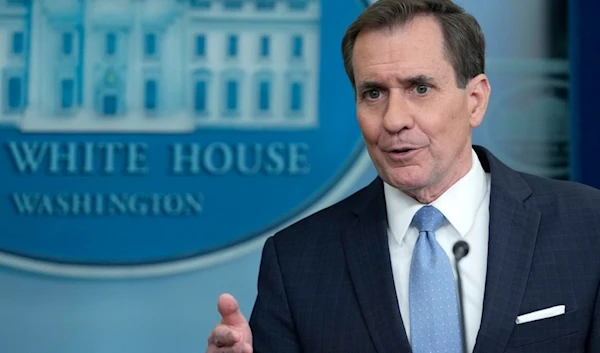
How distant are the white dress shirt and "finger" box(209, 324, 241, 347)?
1.14 ft

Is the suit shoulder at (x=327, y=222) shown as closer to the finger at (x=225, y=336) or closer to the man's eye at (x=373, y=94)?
the man's eye at (x=373, y=94)

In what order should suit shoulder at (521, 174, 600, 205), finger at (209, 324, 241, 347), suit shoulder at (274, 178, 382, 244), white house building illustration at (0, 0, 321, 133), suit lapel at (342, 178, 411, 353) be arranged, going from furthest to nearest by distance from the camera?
white house building illustration at (0, 0, 321, 133)
suit shoulder at (274, 178, 382, 244)
suit shoulder at (521, 174, 600, 205)
suit lapel at (342, 178, 411, 353)
finger at (209, 324, 241, 347)

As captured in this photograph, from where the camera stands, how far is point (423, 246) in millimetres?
1682

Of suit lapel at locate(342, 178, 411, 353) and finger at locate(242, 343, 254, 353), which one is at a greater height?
suit lapel at locate(342, 178, 411, 353)

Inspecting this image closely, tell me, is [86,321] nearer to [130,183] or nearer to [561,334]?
[130,183]

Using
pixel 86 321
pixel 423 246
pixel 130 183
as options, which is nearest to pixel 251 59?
pixel 130 183

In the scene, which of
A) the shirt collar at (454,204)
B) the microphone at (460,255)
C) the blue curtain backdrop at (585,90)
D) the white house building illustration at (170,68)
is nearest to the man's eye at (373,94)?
the shirt collar at (454,204)

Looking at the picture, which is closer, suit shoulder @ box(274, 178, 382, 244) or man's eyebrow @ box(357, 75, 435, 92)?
man's eyebrow @ box(357, 75, 435, 92)

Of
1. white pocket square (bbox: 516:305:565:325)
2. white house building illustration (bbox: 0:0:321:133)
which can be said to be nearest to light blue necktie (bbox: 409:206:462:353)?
white pocket square (bbox: 516:305:565:325)

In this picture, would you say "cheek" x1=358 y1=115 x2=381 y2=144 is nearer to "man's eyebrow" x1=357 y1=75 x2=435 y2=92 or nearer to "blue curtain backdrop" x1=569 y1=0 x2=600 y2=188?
"man's eyebrow" x1=357 y1=75 x2=435 y2=92

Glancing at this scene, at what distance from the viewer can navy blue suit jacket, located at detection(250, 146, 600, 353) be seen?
1576 mm

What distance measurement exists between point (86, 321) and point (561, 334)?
1.67 meters

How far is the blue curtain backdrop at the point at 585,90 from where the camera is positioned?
262cm

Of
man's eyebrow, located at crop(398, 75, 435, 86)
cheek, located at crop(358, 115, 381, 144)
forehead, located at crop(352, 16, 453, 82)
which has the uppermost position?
forehead, located at crop(352, 16, 453, 82)
